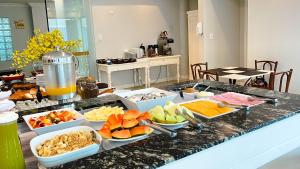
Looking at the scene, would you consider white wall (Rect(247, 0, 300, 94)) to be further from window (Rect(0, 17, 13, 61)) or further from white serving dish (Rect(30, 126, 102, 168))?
window (Rect(0, 17, 13, 61))

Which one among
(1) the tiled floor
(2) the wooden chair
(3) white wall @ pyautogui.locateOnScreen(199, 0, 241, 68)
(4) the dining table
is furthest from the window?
(1) the tiled floor

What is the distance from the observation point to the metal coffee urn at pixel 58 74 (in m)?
1.62

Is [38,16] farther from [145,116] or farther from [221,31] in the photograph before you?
[145,116]

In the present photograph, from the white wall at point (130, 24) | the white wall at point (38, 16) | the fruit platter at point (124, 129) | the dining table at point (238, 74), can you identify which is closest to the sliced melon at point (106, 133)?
the fruit platter at point (124, 129)

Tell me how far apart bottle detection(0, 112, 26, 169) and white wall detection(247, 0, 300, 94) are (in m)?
4.35

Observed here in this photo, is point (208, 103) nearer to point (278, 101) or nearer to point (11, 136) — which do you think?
point (278, 101)

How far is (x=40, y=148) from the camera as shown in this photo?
993mm

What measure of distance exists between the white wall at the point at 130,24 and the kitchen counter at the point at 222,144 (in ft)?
17.0

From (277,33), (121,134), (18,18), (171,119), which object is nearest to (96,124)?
(121,134)

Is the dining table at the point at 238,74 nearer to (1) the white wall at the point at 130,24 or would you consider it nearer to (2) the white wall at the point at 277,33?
(2) the white wall at the point at 277,33

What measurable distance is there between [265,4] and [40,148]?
453 cm

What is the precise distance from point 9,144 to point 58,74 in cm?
83

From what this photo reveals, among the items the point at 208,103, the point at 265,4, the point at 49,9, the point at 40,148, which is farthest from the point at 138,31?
the point at 40,148

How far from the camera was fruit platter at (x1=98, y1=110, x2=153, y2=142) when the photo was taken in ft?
3.47
